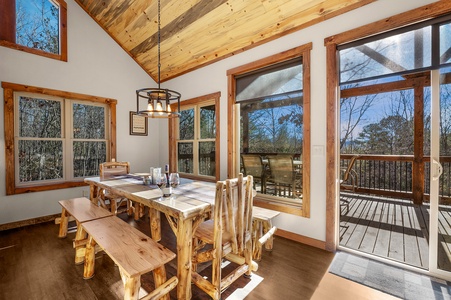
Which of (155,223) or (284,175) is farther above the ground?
(284,175)

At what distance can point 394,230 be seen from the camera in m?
3.01

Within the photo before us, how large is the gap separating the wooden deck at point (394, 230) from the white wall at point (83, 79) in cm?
421

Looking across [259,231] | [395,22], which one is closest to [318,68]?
[395,22]

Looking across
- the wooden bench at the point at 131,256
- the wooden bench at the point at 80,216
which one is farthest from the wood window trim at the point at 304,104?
the wooden bench at the point at 80,216

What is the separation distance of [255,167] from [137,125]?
2.88 metres

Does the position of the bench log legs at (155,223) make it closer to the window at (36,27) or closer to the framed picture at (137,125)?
the framed picture at (137,125)

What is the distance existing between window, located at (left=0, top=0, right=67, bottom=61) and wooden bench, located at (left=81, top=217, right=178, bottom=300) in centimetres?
327

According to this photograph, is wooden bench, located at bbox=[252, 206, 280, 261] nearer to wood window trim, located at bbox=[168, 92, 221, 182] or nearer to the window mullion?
wood window trim, located at bbox=[168, 92, 221, 182]

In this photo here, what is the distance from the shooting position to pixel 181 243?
1.67 metres

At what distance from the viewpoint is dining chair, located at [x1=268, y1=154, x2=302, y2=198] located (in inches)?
119

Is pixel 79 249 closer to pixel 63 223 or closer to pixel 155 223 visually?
pixel 155 223

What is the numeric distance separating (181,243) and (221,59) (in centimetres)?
308

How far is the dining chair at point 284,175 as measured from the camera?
3.01 metres

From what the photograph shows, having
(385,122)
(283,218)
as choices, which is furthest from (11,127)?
(385,122)
